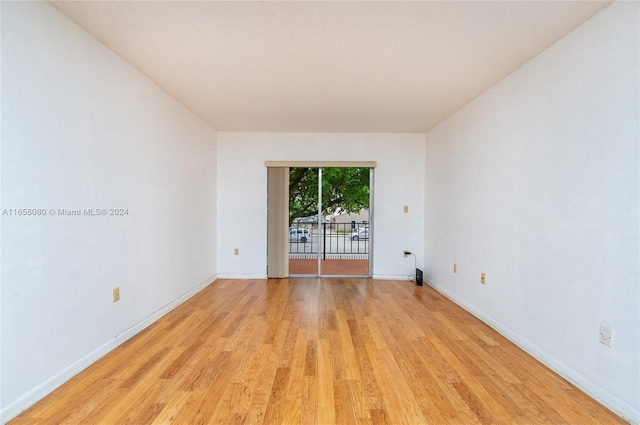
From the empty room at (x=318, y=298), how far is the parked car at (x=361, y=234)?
5.27 feet

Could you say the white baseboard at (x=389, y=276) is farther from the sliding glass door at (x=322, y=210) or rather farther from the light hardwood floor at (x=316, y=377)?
the light hardwood floor at (x=316, y=377)

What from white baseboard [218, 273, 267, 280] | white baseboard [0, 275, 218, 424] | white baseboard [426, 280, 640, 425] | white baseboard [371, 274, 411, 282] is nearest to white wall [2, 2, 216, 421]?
white baseboard [0, 275, 218, 424]

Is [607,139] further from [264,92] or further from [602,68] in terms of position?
[264,92]

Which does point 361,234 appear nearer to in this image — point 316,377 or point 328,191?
point 328,191

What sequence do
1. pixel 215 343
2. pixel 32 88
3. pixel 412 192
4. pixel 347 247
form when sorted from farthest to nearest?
pixel 347 247 → pixel 412 192 → pixel 215 343 → pixel 32 88

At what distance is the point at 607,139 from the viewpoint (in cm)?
173

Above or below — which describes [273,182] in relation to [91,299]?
above

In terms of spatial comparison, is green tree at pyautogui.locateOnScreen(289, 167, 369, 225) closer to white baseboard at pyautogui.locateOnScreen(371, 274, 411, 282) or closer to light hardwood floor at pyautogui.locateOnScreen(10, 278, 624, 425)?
white baseboard at pyautogui.locateOnScreen(371, 274, 411, 282)

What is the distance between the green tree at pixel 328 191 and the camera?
4.84 meters

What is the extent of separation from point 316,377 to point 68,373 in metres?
1.61

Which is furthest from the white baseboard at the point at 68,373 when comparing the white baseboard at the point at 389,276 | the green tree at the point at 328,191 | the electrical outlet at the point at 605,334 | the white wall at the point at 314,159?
the electrical outlet at the point at 605,334

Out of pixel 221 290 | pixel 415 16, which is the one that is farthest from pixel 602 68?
pixel 221 290

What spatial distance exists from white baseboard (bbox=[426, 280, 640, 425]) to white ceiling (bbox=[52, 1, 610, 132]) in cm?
228

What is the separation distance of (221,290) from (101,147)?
2.41 meters
